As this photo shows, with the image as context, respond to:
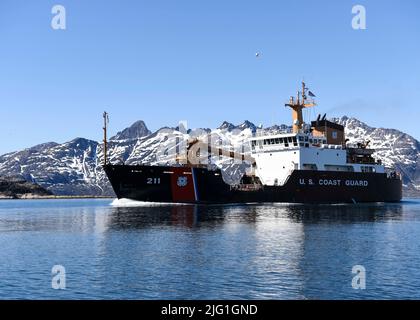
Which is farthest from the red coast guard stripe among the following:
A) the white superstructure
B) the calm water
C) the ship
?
the calm water

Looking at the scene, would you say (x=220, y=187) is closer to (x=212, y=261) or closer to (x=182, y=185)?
(x=182, y=185)

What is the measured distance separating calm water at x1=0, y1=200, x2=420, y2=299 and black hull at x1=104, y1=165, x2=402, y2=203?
23745 mm

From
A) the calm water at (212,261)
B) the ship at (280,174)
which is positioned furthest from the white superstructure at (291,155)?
the calm water at (212,261)

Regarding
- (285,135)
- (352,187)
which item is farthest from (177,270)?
(352,187)

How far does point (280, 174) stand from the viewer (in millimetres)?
78750

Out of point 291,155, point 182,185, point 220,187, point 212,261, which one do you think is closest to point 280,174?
point 291,155

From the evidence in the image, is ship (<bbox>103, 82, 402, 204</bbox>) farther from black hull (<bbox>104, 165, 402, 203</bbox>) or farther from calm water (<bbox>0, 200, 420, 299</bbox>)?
calm water (<bbox>0, 200, 420, 299</bbox>)

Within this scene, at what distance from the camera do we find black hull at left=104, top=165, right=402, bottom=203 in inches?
2724

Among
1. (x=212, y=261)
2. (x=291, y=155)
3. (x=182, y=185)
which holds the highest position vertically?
(x=291, y=155)

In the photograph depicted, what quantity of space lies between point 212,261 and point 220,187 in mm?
45737

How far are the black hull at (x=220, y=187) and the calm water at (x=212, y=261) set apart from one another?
77.9 feet
